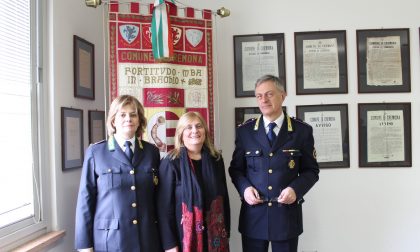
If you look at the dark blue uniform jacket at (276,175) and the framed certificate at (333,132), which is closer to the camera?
the dark blue uniform jacket at (276,175)

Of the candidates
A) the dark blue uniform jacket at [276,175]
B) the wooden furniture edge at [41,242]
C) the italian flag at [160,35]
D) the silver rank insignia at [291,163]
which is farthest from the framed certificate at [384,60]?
the wooden furniture edge at [41,242]

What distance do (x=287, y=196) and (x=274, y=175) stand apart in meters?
0.13

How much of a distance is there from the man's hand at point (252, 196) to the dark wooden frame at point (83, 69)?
1.19m

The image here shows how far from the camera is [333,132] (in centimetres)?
268

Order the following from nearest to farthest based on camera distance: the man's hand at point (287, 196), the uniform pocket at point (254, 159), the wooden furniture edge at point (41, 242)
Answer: the wooden furniture edge at point (41, 242), the man's hand at point (287, 196), the uniform pocket at point (254, 159)

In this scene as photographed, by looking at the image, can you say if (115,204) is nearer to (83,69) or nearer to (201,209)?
(201,209)

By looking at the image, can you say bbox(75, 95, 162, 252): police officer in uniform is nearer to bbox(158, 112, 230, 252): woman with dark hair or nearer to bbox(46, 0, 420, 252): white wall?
bbox(158, 112, 230, 252): woman with dark hair

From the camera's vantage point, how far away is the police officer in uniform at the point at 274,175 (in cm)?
182

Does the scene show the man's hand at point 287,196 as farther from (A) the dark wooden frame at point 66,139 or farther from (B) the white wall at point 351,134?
(A) the dark wooden frame at point 66,139

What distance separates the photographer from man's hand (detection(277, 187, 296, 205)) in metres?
1.77

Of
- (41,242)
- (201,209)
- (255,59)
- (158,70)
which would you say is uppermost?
(255,59)

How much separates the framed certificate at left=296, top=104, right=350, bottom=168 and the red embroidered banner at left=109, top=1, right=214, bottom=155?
86cm

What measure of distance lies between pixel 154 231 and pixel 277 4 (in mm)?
1918

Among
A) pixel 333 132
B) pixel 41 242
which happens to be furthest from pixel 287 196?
pixel 41 242
